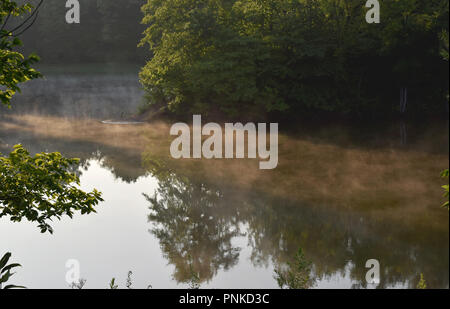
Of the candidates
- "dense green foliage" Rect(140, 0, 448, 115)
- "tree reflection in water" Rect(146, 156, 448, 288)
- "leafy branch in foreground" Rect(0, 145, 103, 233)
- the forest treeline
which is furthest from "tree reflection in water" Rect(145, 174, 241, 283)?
the forest treeline

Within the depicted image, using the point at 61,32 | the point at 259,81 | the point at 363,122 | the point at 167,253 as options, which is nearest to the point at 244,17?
the point at 259,81

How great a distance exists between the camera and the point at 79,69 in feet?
219

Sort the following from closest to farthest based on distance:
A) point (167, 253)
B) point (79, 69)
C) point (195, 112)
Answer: point (167, 253) → point (195, 112) → point (79, 69)

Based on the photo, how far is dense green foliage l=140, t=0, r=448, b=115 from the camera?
28.2 m

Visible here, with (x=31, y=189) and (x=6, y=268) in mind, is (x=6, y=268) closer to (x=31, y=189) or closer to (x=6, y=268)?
(x=6, y=268)

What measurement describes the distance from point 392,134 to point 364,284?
16970 mm

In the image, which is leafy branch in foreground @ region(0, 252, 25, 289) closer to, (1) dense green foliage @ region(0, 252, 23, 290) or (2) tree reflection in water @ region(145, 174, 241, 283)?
(1) dense green foliage @ region(0, 252, 23, 290)

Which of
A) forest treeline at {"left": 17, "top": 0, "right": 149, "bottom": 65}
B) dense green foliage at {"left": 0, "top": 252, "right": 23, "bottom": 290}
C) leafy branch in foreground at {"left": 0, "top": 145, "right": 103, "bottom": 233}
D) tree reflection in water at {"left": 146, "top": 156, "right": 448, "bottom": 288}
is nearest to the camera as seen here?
dense green foliage at {"left": 0, "top": 252, "right": 23, "bottom": 290}

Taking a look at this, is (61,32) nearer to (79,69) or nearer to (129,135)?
(79,69)

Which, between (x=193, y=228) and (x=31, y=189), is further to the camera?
(x=193, y=228)

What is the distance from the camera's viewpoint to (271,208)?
16.0 meters

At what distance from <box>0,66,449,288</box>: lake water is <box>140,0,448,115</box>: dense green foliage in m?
2.45

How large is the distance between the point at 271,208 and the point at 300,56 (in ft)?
47.5

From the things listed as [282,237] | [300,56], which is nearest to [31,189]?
[282,237]
